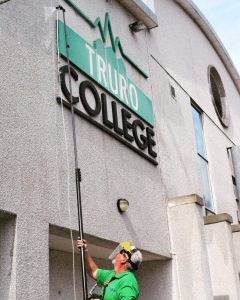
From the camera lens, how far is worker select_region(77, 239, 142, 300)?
Result: 15.2 feet

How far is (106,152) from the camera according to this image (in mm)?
6930

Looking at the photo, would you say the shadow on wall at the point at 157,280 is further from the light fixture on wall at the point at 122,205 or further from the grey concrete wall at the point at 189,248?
the light fixture on wall at the point at 122,205

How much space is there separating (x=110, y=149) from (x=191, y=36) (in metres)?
6.93

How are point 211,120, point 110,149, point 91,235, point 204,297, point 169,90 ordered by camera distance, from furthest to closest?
point 211,120 < point 169,90 < point 204,297 < point 110,149 < point 91,235

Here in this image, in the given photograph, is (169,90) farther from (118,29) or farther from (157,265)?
(157,265)

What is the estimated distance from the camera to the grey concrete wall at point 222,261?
891 centimetres

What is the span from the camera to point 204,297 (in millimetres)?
7703

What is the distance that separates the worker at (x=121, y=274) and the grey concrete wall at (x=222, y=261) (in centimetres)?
430

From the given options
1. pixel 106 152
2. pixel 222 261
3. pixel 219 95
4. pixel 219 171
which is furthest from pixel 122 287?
pixel 219 95

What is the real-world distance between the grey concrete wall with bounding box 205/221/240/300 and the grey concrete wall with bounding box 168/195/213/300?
3.67ft

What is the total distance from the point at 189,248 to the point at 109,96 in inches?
110

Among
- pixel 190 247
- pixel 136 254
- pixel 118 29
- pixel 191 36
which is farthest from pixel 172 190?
pixel 191 36

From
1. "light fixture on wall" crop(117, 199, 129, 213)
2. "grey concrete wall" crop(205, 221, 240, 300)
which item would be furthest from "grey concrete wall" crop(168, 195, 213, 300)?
"light fixture on wall" crop(117, 199, 129, 213)

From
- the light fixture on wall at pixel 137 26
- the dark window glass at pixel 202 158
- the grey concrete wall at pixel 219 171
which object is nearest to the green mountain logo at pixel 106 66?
the light fixture on wall at pixel 137 26
